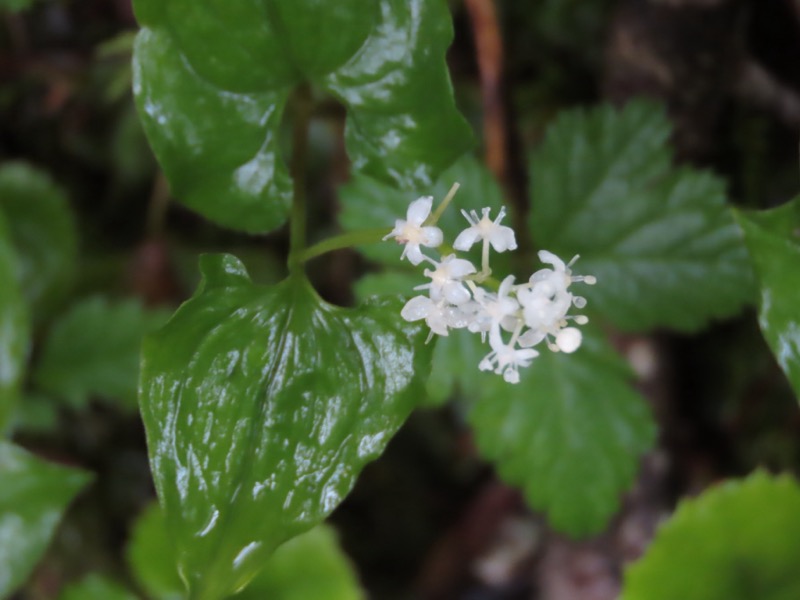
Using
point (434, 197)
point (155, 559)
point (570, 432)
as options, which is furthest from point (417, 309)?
point (155, 559)

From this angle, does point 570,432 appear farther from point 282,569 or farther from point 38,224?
point 38,224

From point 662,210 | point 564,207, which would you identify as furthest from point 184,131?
point 662,210

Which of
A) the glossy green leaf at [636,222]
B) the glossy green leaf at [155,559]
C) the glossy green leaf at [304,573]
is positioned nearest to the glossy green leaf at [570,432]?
the glossy green leaf at [636,222]

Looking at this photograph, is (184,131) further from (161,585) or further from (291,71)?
(161,585)

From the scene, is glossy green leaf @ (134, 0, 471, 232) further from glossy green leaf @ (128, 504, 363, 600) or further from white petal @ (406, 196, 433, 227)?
glossy green leaf @ (128, 504, 363, 600)

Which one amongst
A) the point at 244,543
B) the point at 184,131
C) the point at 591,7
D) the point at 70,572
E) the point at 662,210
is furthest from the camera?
the point at 70,572

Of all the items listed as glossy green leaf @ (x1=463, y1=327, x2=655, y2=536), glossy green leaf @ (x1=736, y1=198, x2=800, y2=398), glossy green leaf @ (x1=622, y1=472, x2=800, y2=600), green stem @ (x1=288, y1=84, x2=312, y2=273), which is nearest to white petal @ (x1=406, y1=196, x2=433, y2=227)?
green stem @ (x1=288, y1=84, x2=312, y2=273)

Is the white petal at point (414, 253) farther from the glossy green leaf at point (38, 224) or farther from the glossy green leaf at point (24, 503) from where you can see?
the glossy green leaf at point (38, 224)
